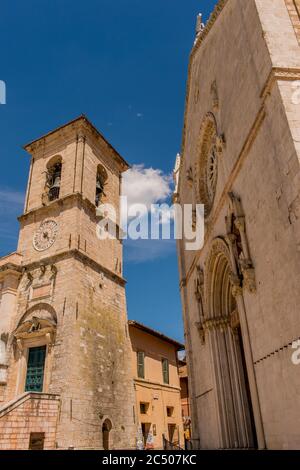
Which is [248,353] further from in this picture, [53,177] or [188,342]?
[53,177]

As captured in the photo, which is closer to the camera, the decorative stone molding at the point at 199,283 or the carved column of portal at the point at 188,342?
the decorative stone molding at the point at 199,283

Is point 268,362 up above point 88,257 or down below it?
below

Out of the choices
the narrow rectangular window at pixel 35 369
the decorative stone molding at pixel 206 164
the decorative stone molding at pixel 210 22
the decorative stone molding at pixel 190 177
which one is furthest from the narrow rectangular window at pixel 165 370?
the decorative stone molding at pixel 210 22

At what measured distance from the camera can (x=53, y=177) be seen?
72.1ft

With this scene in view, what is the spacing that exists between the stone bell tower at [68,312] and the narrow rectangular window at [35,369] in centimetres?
4

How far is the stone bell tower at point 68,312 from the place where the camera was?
14.4 m

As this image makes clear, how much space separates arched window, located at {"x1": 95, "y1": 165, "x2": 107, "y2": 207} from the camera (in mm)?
22000

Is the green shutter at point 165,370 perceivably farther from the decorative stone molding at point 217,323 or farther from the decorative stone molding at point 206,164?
the decorative stone molding at point 206,164

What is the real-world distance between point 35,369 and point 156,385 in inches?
351

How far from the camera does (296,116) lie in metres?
6.47

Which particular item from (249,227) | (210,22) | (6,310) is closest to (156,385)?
(6,310)
